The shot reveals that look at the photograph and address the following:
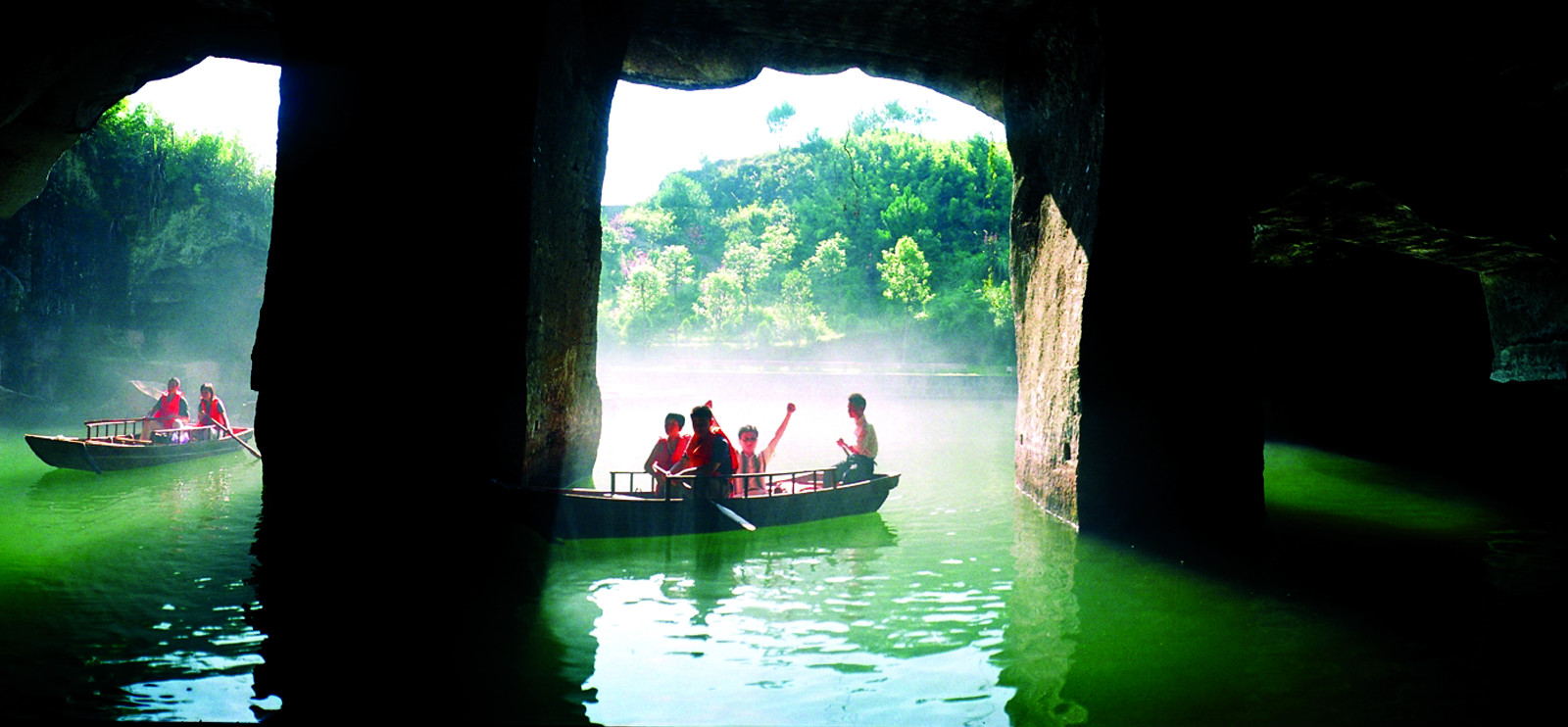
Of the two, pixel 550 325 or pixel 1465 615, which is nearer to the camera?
pixel 1465 615

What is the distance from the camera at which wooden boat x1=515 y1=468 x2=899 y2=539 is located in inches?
286

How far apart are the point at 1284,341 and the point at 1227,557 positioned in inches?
411

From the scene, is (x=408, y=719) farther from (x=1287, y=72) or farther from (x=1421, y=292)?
(x=1421, y=292)

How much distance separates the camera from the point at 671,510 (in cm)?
778

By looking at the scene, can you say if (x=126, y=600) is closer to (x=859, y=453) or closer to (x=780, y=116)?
(x=859, y=453)

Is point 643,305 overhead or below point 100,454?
overhead

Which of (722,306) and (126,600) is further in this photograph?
(722,306)

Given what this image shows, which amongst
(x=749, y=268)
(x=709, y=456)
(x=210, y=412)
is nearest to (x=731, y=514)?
(x=709, y=456)

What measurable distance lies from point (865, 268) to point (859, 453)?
32.1 metres

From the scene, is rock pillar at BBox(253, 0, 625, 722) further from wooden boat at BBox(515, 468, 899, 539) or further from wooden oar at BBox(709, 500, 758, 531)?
wooden oar at BBox(709, 500, 758, 531)

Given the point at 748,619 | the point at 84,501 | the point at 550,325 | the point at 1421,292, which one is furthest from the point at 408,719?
the point at 1421,292

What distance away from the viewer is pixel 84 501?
9336 millimetres

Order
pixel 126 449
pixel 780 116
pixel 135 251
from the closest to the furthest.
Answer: pixel 126 449, pixel 135 251, pixel 780 116

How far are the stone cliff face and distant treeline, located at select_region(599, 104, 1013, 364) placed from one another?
22110mm
